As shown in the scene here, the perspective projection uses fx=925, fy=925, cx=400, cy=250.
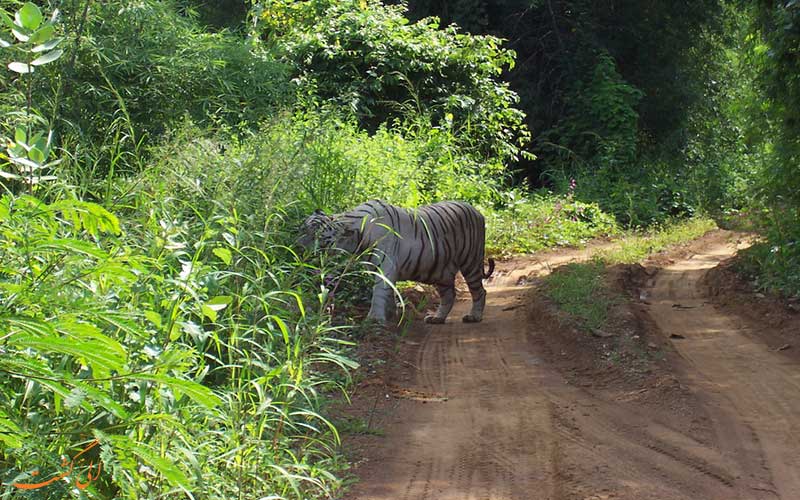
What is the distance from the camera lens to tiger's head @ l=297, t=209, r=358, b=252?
6.78m

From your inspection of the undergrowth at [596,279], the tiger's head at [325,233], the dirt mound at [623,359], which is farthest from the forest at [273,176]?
the dirt mound at [623,359]

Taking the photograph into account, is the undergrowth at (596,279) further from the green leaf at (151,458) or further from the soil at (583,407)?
the green leaf at (151,458)

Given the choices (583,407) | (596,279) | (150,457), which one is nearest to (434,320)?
(596,279)

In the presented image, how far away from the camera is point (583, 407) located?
5262 mm

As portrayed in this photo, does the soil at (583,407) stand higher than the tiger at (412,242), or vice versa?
the soil at (583,407)

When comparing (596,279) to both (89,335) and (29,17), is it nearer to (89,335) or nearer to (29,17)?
(29,17)

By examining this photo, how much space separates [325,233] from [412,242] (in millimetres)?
1036

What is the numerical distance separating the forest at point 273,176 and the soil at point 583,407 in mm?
376

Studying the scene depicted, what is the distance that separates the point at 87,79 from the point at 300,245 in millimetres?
3107

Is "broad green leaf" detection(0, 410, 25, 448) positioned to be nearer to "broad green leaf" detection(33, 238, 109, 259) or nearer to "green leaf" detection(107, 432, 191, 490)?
"green leaf" detection(107, 432, 191, 490)

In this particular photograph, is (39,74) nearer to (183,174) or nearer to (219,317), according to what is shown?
(183,174)

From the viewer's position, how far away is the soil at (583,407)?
13.6ft

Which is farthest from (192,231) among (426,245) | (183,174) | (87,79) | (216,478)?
(87,79)

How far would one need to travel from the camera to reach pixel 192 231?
17.1ft
